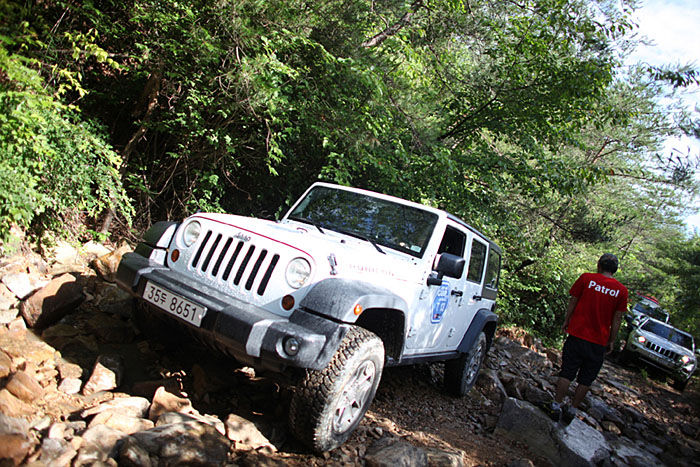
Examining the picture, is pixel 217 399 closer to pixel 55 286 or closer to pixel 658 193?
pixel 55 286

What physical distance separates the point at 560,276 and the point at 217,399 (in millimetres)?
10168

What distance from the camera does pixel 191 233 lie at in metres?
3.34

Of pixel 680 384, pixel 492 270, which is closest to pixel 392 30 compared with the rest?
pixel 492 270

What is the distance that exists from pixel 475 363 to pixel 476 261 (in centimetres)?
126

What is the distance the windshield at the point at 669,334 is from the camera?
12.6 meters

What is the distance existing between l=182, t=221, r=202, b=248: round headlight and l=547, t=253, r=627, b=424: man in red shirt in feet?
12.8

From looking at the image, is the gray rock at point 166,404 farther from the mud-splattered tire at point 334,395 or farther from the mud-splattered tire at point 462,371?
the mud-splattered tire at point 462,371

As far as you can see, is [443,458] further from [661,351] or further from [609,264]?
[661,351]

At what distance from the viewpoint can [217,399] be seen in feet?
11.0

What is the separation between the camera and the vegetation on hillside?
4.93 meters

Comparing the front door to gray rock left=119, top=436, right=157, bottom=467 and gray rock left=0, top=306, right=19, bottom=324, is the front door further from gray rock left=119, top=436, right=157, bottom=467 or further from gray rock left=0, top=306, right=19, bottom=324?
gray rock left=0, top=306, right=19, bottom=324

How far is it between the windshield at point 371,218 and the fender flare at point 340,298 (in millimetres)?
1036

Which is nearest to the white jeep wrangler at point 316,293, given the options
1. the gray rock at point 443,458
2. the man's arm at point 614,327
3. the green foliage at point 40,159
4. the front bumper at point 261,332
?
the front bumper at point 261,332

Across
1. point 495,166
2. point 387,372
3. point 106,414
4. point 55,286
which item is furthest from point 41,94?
point 495,166
